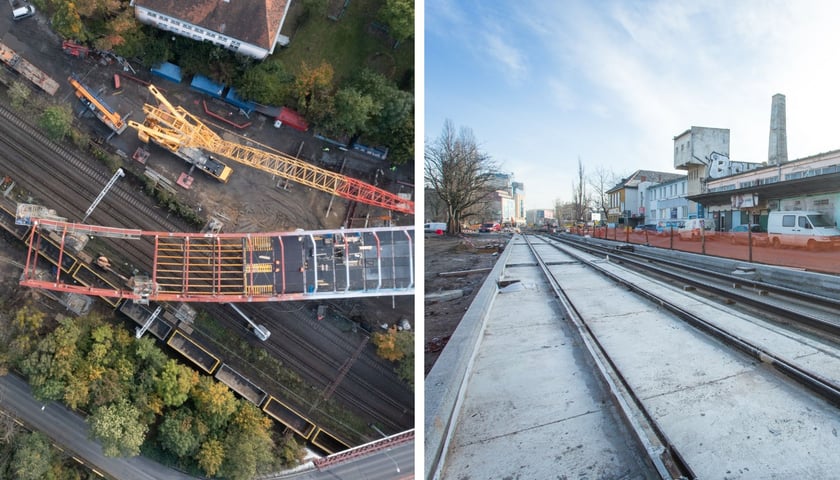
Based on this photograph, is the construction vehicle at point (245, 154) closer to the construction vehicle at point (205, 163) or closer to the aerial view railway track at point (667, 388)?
the construction vehicle at point (205, 163)

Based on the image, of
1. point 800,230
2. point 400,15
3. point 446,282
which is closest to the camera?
point 800,230

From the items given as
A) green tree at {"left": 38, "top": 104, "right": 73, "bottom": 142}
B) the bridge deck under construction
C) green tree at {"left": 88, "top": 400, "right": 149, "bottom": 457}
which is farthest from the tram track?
green tree at {"left": 38, "top": 104, "right": 73, "bottom": 142}

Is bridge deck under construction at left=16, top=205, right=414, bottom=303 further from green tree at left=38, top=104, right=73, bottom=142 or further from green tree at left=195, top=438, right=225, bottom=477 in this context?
green tree at left=195, top=438, right=225, bottom=477

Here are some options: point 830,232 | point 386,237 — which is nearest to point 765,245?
point 830,232

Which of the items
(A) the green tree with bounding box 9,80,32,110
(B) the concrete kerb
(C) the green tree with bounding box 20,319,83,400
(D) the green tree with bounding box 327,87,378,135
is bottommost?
(C) the green tree with bounding box 20,319,83,400

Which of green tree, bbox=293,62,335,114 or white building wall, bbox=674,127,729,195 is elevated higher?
green tree, bbox=293,62,335,114

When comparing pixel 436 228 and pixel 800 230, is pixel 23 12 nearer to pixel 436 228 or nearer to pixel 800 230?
pixel 436 228

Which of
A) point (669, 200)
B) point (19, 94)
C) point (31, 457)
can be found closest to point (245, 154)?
point (19, 94)
